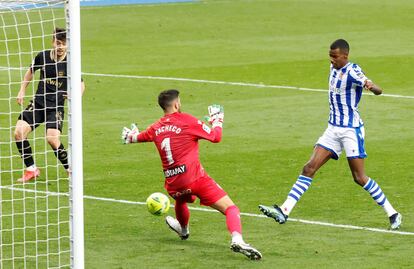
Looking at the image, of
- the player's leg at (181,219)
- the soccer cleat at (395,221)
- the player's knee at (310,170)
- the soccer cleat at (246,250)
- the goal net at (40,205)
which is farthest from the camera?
the player's knee at (310,170)

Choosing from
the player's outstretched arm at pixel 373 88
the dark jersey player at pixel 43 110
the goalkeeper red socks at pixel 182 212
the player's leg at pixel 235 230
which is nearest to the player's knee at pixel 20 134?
the dark jersey player at pixel 43 110

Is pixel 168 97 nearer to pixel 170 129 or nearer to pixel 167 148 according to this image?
pixel 170 129

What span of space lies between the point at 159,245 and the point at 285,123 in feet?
26.3

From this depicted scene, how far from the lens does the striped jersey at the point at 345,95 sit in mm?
14109

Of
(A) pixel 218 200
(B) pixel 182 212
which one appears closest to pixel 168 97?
(A) pixel 218 200

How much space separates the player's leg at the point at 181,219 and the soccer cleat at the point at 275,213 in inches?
35.8

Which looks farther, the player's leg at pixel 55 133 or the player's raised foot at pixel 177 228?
the player's leg at pixel 55 133

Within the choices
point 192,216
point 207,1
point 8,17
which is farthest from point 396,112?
point 207,1

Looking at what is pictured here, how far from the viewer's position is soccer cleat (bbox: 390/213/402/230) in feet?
45.6

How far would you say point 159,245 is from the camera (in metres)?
13.3

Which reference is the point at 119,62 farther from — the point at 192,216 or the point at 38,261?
the point at 38,261

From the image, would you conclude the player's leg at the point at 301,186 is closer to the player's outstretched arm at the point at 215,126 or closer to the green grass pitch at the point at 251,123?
the green grass pitch at the point at 251,123

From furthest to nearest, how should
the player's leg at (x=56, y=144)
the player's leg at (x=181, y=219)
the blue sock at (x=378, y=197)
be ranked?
the player's leg at (x=56, y=144), the blue sock at (x=378, y=197), the player's leg at (x=181, y=219)

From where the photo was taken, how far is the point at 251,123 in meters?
21.0
